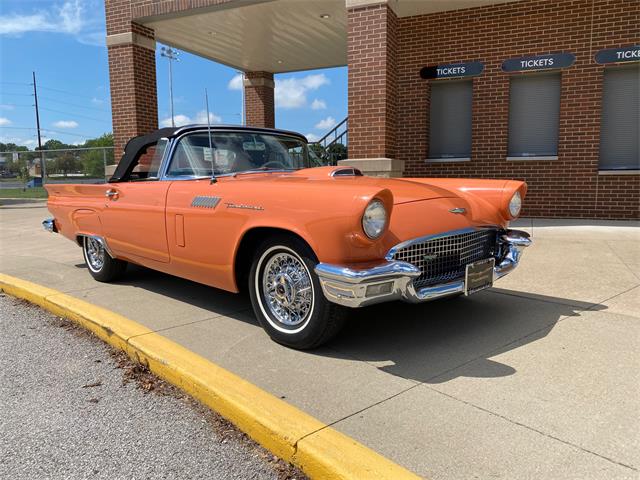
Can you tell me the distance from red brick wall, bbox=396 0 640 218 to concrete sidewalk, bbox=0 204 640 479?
387 centimetres

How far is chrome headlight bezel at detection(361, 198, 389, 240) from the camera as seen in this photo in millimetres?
2939

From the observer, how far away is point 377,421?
2.47 m

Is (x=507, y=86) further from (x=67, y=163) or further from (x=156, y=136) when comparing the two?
(x=67, y=163)

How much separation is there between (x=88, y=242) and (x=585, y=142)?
8103mm

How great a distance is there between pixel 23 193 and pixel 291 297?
20.4 metres

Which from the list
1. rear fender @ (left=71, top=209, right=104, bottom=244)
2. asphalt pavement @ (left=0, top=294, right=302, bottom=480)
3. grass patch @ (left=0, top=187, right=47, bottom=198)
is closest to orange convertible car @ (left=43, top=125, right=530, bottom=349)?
rear fender @ (left=71, top=209, right=104, bottom=244)

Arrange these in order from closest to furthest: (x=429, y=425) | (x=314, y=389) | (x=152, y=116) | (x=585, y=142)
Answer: (x=429, y=425) → (x=314, y=389) → (x=585, y=142) → (x=152, y=116)

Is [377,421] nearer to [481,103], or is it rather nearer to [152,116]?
[481,103]

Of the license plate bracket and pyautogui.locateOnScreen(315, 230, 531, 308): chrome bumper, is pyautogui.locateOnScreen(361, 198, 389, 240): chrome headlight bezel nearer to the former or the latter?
pyautogui.locateOnScreen(315, 230, 531, 308): chrome bumper

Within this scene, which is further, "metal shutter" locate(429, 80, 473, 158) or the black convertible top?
"metal shutter" locate(429, 80, 473, 158)

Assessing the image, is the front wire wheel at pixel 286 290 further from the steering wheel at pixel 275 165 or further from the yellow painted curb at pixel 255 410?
the steering wheel at pixel 275 165

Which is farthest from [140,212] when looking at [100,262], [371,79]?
[371,79]

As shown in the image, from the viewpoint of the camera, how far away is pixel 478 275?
3426 mm

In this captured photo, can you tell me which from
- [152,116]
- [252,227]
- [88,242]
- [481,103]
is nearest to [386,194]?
[252,227]
